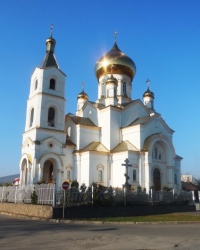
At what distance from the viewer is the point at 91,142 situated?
29219 millimetres

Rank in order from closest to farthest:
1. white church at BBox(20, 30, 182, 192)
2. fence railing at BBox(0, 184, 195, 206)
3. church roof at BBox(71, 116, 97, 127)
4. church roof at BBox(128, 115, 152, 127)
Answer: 1. fence railing at BBox(0, 184, 195, 206)
2. white church at BBox(20, 30, 182, 192)
3. church roof at BBox(128, 115, 152, 127)
4. church roof at BBox(71, 116, 97, 127)

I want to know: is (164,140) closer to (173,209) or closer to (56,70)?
(173,209)

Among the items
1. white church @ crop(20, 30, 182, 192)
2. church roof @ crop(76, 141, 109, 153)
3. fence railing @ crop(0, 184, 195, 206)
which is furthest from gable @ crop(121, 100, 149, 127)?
fence railing @ crop(0, 184, 195, 206)

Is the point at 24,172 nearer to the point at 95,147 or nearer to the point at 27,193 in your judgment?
the point at 95,147

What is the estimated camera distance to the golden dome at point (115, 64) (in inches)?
1348

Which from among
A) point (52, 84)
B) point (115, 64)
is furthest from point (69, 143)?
point (115, 64)

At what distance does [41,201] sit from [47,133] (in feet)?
38.0

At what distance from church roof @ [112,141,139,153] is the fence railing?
726 centimetres

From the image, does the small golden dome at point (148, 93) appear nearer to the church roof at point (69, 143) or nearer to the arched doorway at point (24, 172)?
the church roof at point (69, 143)

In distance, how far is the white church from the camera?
26297 millimetres

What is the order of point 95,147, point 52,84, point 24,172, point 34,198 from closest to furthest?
point 34,198
point 24,172
point 95,147
point 52,84

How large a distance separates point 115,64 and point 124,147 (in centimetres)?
1170

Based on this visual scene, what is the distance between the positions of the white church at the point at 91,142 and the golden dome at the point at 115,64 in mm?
3510

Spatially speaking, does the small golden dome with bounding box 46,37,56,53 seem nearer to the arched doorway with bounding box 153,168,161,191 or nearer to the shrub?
the arched doorway with bounding box 153,168,161,191
